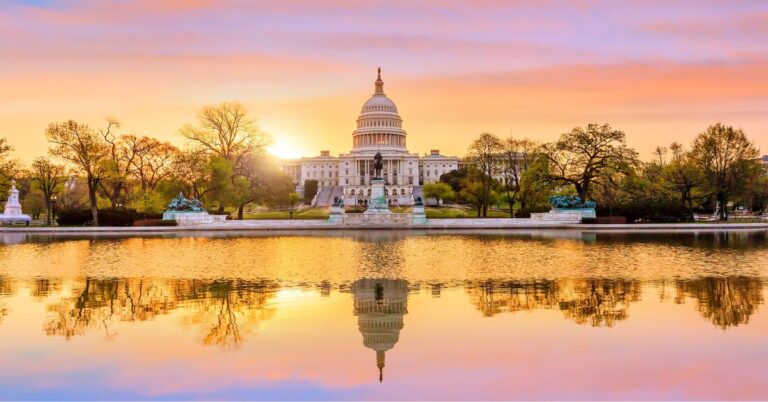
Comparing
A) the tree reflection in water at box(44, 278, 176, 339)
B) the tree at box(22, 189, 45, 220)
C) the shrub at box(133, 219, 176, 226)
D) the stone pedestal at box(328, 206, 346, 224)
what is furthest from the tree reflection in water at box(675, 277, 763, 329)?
the tree at box(22, 189, 45, 220)

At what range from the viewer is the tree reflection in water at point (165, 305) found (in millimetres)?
13586

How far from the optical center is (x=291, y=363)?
11.0 meters

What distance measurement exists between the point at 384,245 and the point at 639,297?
18.9 m

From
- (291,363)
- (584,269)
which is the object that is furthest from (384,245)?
(291,363)

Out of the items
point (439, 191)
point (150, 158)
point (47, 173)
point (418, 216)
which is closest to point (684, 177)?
point (418, 216)

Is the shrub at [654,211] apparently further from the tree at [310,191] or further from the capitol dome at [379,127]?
the capitol dome at [379,127]

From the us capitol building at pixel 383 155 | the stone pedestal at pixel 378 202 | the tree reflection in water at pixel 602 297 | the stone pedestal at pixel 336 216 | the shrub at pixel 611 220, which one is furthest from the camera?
the us capitol building at pixel 383 155

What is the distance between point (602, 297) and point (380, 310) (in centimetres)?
574

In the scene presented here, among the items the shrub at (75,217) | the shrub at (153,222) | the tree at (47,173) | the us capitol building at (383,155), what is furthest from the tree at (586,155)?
the us capitol building at (383,155)

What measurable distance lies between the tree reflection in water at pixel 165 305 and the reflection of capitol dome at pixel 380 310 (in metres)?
2.23

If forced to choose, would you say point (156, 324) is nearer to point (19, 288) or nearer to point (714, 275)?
point (19, 288)

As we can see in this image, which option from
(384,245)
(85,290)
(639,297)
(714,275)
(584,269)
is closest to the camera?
(639,297)

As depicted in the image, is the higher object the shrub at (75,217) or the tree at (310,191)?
the tree at (310,191)

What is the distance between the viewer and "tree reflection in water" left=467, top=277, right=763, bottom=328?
14578mm
